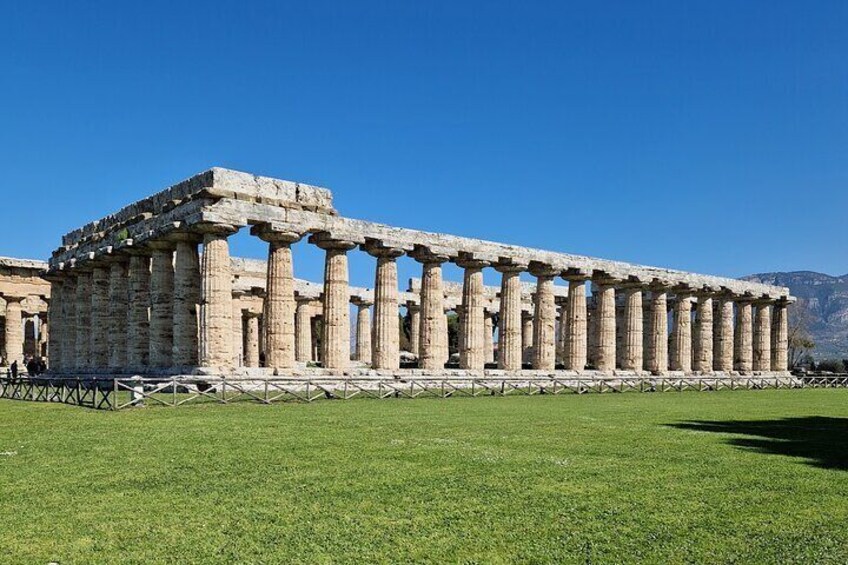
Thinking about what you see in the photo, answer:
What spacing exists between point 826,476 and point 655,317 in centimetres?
4577

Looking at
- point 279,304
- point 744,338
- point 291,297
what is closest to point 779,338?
point 744,338

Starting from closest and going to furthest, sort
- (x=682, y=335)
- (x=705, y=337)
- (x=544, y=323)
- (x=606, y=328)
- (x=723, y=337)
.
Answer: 1. (x=544, y=323)
2. (x=606, y=328)
3. (x=682, y=335)
4. (x=705, y=337)
5. (x=723, y=337)

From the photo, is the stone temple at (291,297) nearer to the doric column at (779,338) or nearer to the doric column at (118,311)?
the doric column at (118,311)

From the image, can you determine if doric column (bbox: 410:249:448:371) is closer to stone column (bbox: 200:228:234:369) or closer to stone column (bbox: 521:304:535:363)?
stone column (bbox: 200:228:234:369)

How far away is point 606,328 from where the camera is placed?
175 ft

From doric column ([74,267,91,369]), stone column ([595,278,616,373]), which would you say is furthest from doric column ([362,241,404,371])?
doric column ([74,267,91,369])

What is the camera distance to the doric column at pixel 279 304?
37.4 metres

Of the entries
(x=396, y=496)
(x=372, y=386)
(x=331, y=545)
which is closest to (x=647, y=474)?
(x=396, y=496)

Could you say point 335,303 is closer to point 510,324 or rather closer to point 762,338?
point 510,324

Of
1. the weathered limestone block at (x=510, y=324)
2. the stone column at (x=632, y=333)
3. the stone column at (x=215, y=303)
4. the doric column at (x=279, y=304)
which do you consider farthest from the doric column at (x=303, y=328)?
the stone column at (x=632, y=333)

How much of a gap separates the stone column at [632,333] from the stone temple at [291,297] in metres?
0.10

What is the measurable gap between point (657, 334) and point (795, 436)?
38867mm

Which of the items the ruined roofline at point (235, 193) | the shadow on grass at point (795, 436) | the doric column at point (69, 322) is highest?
the ruined roofline at point (235, 193)

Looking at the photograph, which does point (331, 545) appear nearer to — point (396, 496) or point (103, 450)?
point (396, 496)
